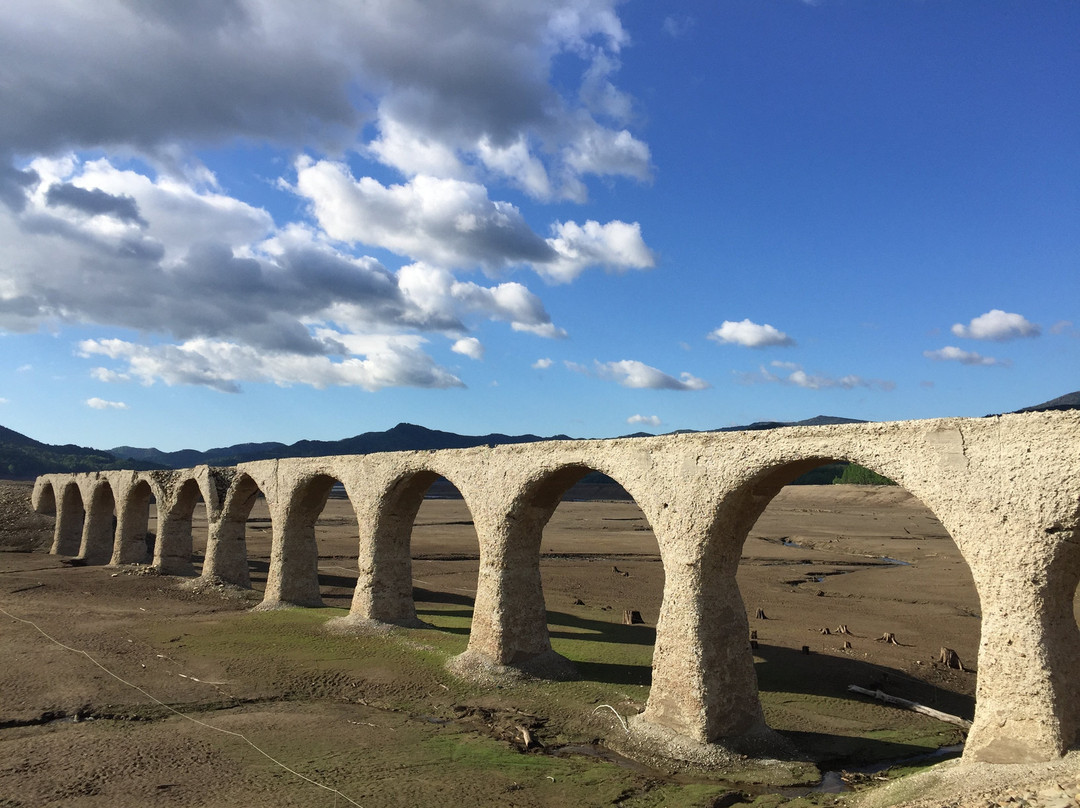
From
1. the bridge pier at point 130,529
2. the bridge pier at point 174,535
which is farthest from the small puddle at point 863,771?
the bridge pier at point 130,529

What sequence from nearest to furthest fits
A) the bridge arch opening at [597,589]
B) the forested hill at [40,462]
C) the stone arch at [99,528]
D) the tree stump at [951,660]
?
the bridge arch opening at [597,589], the tree stump at [951,660], the stone arch at [99,528], the forested hill at [40,462]

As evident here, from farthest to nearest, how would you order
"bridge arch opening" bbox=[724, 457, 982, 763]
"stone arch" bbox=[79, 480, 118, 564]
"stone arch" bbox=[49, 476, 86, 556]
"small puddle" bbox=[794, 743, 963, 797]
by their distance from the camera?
"stone arch" bbox=[49, 476, 86, 556] < "stone arch" bbox=[79, 480, 118, 564] < "bridge arch opening" bbox=[724, 457, 982, 763] < "small puddle" bbox=[794, 743, 963, 797]

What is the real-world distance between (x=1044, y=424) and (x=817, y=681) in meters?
6.86

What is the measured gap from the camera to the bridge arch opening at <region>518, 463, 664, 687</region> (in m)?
12.0

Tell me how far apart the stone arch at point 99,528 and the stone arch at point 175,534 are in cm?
512

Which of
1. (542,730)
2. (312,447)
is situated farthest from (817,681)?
(312,447)

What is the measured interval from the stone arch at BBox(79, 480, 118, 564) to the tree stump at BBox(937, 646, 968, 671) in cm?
2507

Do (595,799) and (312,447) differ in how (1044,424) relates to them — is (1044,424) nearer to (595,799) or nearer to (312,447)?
(595,799)

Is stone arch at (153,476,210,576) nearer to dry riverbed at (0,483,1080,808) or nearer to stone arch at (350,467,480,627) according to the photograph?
dry riverbed at (0,483,1080,808)

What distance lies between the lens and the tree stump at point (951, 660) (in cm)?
1344

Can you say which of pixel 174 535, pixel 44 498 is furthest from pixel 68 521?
pixel 174 535

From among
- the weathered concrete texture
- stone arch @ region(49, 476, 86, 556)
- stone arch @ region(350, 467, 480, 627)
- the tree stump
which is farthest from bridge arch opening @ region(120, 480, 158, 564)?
the tree stump

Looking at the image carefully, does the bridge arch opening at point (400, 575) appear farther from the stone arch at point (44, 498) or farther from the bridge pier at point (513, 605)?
the stone arch at point (44, 498)

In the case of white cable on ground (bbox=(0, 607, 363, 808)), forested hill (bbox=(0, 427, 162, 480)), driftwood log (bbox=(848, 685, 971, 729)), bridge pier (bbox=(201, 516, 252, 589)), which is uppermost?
forested hill (bbox=(0, 427, 162, 480))
